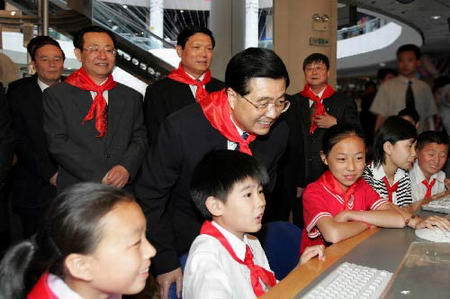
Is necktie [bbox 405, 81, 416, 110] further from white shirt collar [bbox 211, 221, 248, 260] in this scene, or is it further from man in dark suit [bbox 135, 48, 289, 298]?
white shirt collar [bbox 211, 221, 248, 260]

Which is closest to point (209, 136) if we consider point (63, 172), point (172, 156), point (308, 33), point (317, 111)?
point (172, 156)

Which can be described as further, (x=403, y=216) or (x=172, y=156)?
(x=403, y=216)

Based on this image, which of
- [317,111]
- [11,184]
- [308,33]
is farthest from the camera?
[308,33]

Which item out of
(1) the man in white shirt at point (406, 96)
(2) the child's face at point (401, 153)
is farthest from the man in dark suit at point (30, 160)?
(1) the man in white shirt at point (406, 96)

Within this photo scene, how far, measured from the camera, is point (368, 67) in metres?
18.3

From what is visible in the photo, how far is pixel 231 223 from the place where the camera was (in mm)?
1595

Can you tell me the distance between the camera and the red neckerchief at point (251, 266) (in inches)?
60.6

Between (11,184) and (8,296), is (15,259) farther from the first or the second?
(11,184)

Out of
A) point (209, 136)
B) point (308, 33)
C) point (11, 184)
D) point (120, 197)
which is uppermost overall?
point (308, 33)

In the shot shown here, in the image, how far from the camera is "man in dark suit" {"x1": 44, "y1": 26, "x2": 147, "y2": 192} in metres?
2.54

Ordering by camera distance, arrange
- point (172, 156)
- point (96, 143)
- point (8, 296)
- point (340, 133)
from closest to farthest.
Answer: point (8, 296)
point (172, 156)
point (340, 133)
point (96, 143)

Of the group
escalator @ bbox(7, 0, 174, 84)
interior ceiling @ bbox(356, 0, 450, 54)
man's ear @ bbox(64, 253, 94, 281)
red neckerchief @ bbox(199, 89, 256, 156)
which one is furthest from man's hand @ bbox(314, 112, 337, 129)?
interior ceiling @ bbox(356, 0, 450, 54)

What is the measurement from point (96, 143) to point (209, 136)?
94cm

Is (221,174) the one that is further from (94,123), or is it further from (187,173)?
(94,123)
